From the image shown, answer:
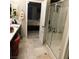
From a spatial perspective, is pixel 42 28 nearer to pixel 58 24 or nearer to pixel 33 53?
pixel 33 53

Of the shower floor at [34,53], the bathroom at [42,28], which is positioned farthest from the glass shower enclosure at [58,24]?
the shower floor at [34,53]

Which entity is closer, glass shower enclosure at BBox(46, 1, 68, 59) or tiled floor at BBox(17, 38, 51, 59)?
glass shower enclosure at BBox(46, 1, 68, 59)

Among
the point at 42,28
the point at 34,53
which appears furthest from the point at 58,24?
the point at 42,28

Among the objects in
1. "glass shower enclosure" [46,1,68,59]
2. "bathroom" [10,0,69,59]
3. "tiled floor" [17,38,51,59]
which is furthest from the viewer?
"tiled floor" [17,38,51,59]

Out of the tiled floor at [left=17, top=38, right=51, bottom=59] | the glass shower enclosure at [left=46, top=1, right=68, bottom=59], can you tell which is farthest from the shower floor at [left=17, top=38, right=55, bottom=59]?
the glass shower enclosure at [left=46, top=1, right=68, bottom=59]

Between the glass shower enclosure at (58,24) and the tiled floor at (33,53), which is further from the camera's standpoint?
the tiled floor at (33,53)

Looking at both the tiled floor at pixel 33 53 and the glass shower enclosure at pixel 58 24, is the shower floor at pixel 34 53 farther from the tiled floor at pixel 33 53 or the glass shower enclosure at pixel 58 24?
the glass shower enclosure at pixel 58 24

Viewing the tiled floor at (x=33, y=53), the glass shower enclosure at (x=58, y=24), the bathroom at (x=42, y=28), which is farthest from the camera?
the tiled floor at (x=33, y=53)

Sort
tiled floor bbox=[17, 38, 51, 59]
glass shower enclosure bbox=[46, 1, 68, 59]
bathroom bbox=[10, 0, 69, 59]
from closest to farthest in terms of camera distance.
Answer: glass shower enclosure bbox=[46, 1, 68, 59], bathroom bbox=[10, 0, 69, 59], tiled floor bbox=[17, 38, 51, 59]

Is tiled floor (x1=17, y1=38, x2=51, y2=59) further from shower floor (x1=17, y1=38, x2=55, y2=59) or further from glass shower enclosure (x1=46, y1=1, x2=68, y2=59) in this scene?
glass shower enclosure (x1=46, y1=1, x2=68, y2=59)
